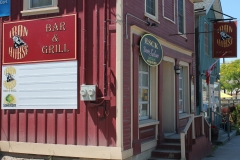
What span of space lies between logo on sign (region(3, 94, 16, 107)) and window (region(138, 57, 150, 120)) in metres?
3.44

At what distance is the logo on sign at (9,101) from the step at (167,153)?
413 centimetres

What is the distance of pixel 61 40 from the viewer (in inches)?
356

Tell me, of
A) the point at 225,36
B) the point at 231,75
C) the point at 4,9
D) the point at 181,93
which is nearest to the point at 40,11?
the point at 4,9

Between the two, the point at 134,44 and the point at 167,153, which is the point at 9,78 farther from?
the point at 167,153

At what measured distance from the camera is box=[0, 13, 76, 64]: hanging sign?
8.95 metres

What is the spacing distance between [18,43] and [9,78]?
38.9 inches

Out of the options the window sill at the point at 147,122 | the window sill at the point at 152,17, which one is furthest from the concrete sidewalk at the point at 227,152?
the window sill at the point at 152,17

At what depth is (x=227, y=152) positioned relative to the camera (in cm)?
1260

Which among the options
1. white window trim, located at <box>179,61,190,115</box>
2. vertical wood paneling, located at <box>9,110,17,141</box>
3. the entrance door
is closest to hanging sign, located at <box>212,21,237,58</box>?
white window trim, located at <box>179,61,190,115</box>

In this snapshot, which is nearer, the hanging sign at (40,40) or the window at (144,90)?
the hanging sign at (40,40)

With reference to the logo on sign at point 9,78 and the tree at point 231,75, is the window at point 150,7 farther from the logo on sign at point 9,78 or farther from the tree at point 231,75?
the tree at point 231,75

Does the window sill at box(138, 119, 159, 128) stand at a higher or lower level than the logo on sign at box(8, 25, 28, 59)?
lower

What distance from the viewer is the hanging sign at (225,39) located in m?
16.3

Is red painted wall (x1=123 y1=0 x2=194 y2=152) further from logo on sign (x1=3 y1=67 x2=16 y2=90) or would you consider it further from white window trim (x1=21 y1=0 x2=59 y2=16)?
logo on sign (x1=3 y1=67 x2=16 y2=90)
